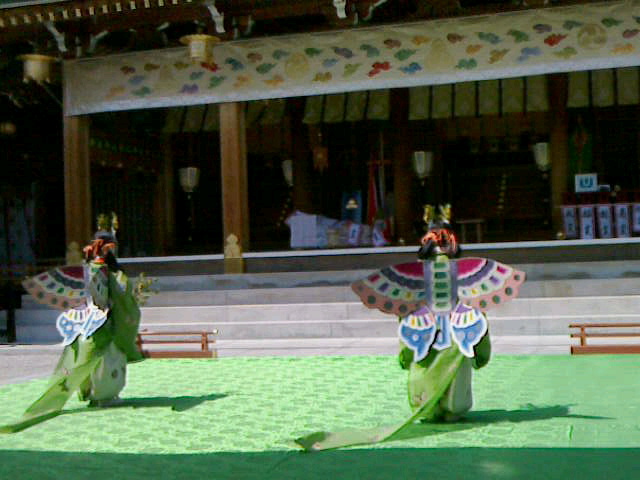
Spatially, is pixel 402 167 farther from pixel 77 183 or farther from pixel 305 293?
pixel 77 183

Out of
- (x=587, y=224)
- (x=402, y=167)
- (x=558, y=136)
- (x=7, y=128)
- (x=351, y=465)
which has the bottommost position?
(x=351, y=465)

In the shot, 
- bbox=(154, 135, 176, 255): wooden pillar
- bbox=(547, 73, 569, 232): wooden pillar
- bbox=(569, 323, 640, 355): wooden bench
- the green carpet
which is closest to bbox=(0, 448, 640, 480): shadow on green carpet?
the green carpet

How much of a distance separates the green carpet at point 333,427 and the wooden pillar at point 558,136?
7458mm

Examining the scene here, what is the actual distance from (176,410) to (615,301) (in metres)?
7.59

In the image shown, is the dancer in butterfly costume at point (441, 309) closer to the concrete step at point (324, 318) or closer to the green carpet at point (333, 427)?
the green carpet at point (333, 427)

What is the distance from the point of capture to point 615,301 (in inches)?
510

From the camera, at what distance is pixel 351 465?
561 centimetres

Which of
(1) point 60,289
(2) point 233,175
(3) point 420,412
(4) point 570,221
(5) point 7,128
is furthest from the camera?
(5) point 7,128

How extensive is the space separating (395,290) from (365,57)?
28.7 feet

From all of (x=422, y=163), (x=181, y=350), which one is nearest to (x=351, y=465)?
(x=181, y=350)

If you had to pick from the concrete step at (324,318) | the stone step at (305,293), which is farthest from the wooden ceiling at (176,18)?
the concrete step at (324,318)

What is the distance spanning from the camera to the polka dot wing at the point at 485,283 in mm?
6785

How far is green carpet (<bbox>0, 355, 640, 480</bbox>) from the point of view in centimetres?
553

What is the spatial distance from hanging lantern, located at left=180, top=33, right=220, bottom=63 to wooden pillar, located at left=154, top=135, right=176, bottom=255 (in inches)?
227
